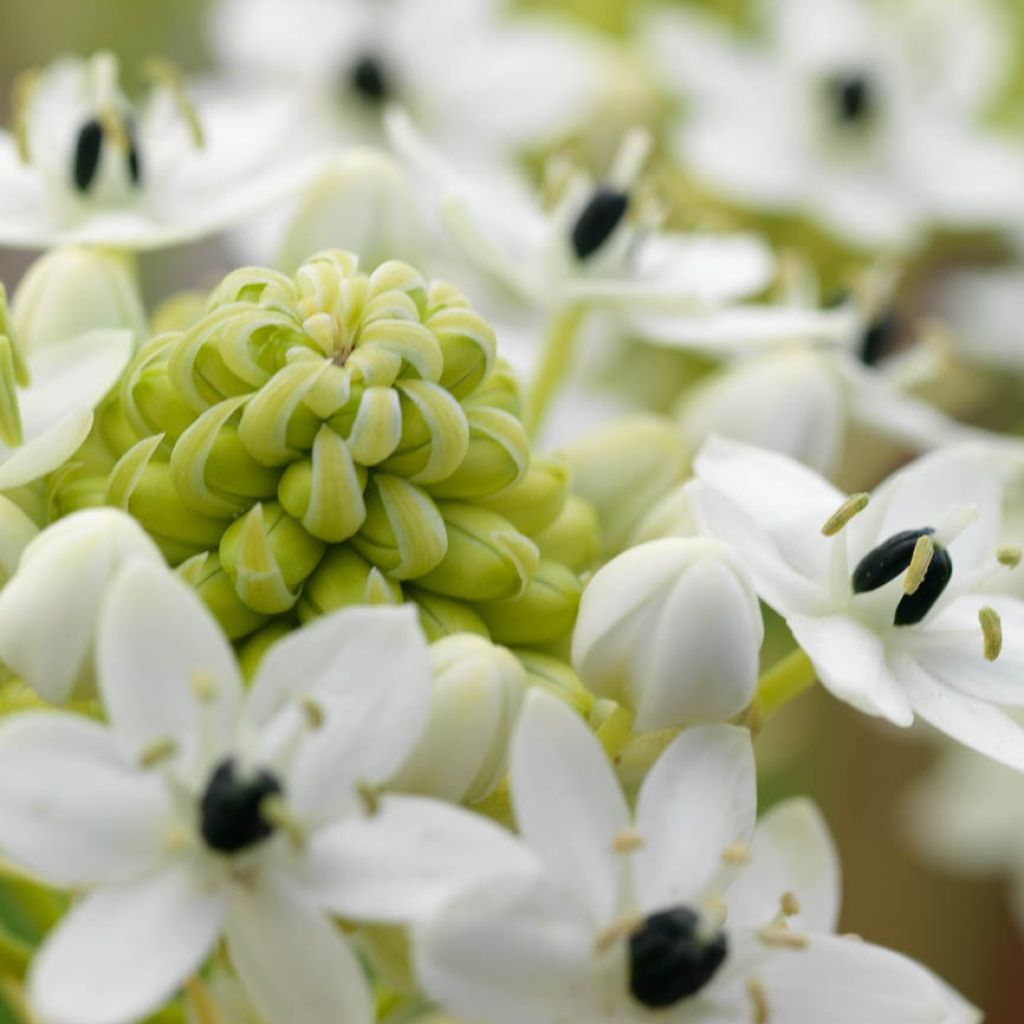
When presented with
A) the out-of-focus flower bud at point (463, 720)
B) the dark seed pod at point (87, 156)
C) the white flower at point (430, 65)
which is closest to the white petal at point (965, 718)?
the out-of-focus flower bud at point (463, 720)

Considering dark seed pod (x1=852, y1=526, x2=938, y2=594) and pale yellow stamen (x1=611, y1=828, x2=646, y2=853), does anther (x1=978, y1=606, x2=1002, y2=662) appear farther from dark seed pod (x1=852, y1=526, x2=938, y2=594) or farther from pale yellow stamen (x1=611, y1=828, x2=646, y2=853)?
pale yellow stamen (x1=611, y1=828, x2=646, y2=853)

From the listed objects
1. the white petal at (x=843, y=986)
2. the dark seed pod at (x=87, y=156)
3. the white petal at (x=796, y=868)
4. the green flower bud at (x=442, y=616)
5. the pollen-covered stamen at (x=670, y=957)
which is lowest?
the white petal at (x=796, y=868)

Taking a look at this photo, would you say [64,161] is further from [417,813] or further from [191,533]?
[417,813]

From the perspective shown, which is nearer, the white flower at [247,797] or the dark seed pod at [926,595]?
the white flower at [247,797]

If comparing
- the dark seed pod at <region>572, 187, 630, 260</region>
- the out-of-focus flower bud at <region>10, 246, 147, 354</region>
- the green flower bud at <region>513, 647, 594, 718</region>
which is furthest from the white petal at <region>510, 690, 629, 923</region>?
the dark seed pod at <region>572, 187, 630, 260</region>

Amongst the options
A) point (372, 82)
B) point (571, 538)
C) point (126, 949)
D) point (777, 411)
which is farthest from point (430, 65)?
point (126, 949)

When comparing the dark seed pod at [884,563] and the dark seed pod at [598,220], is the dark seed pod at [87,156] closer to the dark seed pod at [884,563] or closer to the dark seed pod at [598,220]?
the dark seed pod at [598,220]
